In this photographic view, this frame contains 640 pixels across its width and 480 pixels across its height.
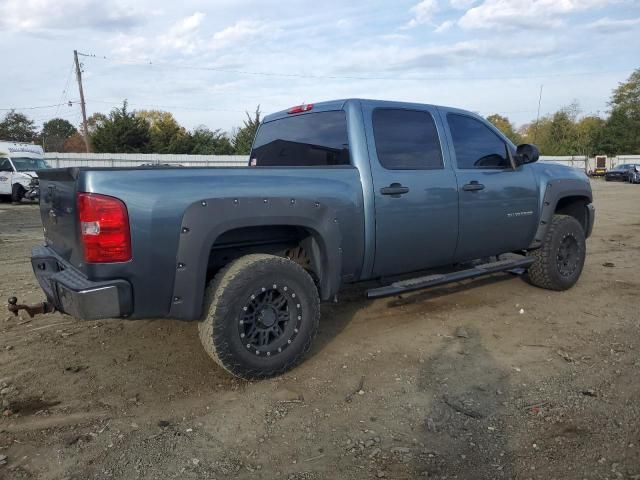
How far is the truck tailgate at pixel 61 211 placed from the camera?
316 cm

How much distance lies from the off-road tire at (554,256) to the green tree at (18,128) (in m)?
64.9

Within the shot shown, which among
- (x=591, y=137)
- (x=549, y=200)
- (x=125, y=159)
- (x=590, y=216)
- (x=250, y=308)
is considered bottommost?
(x=250, y=308)

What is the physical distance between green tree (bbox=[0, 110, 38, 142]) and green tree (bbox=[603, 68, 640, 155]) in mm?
68557

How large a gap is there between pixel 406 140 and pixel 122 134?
121 ft

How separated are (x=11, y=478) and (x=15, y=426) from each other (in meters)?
0.56

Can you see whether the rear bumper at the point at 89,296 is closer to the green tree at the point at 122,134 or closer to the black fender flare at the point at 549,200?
the black fender flare at the point at 549,200

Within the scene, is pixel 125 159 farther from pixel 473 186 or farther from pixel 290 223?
pixel 290 223

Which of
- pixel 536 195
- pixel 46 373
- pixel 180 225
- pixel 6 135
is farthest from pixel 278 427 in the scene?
pixel 6 135

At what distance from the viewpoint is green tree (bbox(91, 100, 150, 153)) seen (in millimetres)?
37656

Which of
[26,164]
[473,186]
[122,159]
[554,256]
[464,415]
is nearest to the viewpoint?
[464,415]

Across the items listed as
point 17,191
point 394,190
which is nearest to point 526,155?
point 394,190

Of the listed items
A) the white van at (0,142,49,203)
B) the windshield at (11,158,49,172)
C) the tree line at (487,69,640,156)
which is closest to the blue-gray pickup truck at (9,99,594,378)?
the white van at (0,142,49,203)

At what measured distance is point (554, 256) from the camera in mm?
5816

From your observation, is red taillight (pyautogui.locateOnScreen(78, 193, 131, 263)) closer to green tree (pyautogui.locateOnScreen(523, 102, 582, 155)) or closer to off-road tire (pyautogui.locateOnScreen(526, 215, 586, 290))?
off-road tire (pyautogui.locateOnScreen(526, 215, 586, 290))
